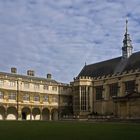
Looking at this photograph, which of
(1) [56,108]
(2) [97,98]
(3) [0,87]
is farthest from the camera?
(1) [56,108]

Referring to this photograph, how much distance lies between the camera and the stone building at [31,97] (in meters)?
58.7

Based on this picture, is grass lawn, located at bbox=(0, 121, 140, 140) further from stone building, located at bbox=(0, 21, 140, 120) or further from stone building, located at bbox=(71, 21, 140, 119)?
stone building, located at bbox=(0, 21, 140, 120)

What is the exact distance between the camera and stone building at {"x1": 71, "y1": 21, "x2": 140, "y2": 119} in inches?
2140

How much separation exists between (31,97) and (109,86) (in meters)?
14.6

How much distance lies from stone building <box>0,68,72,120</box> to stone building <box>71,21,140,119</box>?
4.09 m

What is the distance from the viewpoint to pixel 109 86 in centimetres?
5978

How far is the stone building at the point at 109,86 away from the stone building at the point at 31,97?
4.09m

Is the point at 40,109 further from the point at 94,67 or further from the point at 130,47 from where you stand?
the point at 130,47

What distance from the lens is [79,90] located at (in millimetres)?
62812

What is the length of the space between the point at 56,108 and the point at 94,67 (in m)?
11.4

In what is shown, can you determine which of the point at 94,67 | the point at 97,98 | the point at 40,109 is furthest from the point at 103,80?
the point at 40,109

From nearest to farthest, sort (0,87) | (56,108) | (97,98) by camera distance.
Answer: (0,87) → (97,98) → (56,108)

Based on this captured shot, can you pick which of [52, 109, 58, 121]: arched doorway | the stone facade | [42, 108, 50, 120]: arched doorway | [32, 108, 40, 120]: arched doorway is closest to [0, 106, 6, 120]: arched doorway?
[32, 108, 40, 120]: arched doorway

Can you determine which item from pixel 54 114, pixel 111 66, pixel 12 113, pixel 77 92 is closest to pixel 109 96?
pixel 111 66
